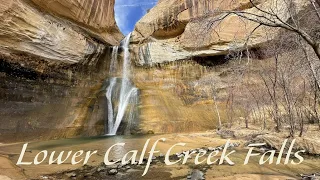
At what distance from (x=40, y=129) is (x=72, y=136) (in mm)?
2481

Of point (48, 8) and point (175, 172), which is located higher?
point (48, 8)

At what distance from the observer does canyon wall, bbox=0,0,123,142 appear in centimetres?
1378

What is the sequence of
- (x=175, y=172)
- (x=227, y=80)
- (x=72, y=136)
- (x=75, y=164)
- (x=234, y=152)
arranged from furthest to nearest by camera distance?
(x=227, y=80)
(x=72, y=136)
(x=234, y=152)
(x=75, y=164)
(x=175, y=172)

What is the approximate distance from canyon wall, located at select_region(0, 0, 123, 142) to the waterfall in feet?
2.18

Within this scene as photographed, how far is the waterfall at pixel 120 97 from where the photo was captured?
19594mm

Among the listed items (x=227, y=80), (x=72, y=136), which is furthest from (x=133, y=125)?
(x=227, y=80)

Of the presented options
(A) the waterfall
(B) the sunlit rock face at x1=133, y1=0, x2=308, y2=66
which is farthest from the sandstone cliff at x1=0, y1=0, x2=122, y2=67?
(B) the sunlit rock face at x1=133, y1=0, x2=308, y2=66

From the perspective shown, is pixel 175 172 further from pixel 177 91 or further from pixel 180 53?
pixel 180 53

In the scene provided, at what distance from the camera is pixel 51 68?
16469mm

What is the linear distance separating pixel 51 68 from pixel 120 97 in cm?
586

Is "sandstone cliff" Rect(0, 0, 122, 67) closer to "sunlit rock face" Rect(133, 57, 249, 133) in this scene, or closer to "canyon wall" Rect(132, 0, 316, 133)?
"canyon wall" Rect(132, 0, 316, 133)

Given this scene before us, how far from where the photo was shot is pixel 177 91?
20938 millimetres

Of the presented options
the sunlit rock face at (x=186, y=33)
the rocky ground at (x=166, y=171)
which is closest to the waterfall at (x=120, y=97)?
the sunlit rock face at (x=186, y=33)

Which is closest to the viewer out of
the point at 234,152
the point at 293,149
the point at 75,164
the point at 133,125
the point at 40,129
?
the point at 75,164
